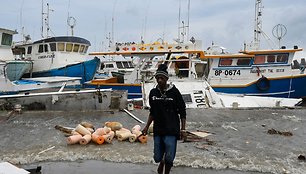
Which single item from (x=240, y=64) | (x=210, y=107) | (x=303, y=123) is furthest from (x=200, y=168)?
(x=240, y=64)

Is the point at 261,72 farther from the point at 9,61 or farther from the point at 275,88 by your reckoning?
the point at 9,61

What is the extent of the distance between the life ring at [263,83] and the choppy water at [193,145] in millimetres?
6780

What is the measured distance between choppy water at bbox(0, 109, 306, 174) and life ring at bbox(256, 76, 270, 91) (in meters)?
6.78

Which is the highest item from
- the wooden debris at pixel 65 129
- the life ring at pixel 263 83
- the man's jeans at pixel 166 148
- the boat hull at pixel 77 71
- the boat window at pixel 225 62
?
the boat window at pixel 225 62

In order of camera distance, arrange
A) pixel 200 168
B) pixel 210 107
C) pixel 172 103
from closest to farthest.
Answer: pixel 172 103, pixel 200 168, pixel 210 107

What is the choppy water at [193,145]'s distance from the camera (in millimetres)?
5840

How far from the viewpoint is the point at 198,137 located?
763cm

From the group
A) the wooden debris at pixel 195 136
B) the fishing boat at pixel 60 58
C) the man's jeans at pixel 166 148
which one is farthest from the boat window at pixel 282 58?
the man's jeans at pixel 166 148

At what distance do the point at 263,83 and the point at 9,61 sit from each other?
13306 millimetres

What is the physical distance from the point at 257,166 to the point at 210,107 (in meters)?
6.82

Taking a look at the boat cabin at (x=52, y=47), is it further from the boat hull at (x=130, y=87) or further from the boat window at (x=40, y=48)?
the boat hull at (x=130, y=87)

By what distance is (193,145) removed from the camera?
22.8 ft

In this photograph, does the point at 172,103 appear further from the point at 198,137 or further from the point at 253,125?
the point at 253,125

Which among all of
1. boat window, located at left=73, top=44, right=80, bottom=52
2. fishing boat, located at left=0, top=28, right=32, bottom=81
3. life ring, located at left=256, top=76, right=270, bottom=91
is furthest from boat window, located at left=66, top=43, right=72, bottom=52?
life ring, located at left=256, top=76, right=270, bottom=91
